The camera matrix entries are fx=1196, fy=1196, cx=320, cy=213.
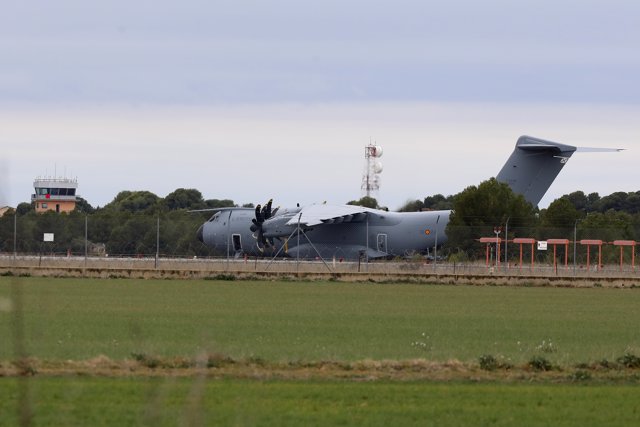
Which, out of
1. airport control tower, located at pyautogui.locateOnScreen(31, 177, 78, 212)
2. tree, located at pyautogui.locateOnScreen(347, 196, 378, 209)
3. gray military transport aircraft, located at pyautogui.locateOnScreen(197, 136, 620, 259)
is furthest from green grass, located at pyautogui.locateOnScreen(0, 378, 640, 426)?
airport control tower, located at pyautogui.locateOnScreen(31, 177, 78, 212)

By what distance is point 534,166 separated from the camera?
2616 inches

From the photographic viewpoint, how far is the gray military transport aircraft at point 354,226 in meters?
→ 61.7

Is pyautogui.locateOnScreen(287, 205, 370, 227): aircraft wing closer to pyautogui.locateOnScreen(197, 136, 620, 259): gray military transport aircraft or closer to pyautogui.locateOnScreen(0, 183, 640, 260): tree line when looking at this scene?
pyautogui.locateOnScreen(197, 136, 620, 259): gray military transport aircraft

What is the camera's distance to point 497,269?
173ft

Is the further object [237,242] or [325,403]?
[237,242]

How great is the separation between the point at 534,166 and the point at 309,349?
1932 inches

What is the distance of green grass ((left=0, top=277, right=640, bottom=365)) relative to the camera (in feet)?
62.0

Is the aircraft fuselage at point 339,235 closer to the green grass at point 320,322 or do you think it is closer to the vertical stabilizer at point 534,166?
the vertical stabilizer at point 534,166

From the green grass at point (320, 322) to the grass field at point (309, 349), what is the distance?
0.18 feet

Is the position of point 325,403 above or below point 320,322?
below

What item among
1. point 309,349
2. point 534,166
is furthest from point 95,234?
point 309,349

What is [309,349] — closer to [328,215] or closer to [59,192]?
[328,215]

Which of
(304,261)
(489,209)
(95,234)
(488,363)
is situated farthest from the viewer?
(489,209)

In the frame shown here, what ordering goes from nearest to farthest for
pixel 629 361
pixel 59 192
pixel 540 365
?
1. pixel 540 365
2. pixel 629 361
3. pixel 59 192
